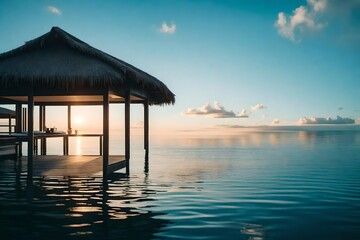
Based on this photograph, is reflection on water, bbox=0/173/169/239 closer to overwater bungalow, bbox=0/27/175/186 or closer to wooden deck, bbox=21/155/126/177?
wooden deck, bbox=21/155/126/177

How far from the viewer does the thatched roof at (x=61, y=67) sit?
9094 millimetres

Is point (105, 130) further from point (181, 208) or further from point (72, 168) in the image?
point (181, 208)

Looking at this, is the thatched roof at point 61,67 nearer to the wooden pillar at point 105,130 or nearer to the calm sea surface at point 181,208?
the wooden pillar at point 105,130

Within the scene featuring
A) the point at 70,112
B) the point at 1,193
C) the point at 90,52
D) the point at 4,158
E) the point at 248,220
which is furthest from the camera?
the point at 70,112

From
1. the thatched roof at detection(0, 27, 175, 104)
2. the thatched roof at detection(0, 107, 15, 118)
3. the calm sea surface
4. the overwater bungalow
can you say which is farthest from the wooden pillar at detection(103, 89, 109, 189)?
the thatched roof at detection(0, 107, 15, 118)

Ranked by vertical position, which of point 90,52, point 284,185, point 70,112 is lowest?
point 284,185

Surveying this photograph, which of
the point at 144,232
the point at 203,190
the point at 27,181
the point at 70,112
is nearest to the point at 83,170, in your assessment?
the point at 27,181

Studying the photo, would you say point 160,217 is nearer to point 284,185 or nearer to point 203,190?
point 203,190

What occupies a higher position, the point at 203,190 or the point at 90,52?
the point at 90,52

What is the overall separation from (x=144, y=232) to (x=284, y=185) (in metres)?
5.13

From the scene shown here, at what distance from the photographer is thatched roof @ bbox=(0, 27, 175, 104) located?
9.09 m

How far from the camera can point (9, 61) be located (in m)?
9.81

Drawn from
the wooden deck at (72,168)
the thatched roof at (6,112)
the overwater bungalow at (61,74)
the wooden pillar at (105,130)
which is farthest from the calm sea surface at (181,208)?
the thatched roof at (6,112)

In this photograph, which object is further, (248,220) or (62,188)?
(62,188)
